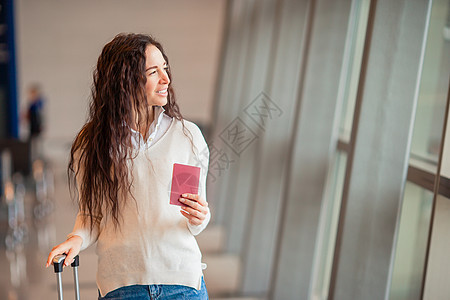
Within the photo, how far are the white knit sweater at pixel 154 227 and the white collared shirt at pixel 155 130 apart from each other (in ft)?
0.06

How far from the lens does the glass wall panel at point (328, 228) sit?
3.36 m

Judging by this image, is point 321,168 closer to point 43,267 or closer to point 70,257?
point 70,257

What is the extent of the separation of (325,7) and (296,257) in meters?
1.64

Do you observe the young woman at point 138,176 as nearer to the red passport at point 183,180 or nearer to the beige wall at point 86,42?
the red passport at point 183,180

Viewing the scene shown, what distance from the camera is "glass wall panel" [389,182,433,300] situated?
2.20 m

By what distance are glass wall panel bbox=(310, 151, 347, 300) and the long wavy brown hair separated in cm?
181

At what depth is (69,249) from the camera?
69.7 inches

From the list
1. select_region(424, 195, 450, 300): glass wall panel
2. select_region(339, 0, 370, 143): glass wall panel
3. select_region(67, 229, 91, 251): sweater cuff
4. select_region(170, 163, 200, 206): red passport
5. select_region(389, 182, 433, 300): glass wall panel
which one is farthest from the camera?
select_region(339, 0, 370, 143): glass wall panel

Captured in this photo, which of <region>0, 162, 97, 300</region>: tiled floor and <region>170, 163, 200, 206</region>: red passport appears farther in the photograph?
<region>0, 162, 97, 300</region>: tiled floor

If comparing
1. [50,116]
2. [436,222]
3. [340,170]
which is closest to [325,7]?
[340,170]

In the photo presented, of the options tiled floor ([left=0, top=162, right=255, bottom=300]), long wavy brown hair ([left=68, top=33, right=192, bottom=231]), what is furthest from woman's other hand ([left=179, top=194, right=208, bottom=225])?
tiled floor ([left=0, top=162, right=255, bottom=300])

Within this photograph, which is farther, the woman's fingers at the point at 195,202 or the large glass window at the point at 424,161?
the large glass window at the point at 424,161

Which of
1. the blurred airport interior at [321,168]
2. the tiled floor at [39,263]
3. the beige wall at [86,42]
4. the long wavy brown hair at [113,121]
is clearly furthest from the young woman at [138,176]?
the beige wall at [86,42]

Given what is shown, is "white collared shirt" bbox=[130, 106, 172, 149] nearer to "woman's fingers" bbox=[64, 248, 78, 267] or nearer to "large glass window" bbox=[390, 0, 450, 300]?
"woman's fingers" bbox=[64, 248, 78, 267]
